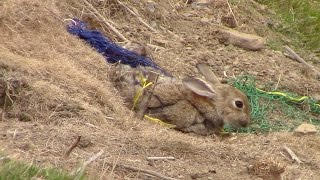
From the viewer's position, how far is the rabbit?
8.18 metres

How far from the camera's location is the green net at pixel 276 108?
353 inches

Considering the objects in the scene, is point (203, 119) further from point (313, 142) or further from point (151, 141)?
point (151, 141)

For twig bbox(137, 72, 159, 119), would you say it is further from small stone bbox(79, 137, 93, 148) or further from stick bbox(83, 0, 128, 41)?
small stone bbox(79, 137, 93, 148)

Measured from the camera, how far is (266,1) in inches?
486

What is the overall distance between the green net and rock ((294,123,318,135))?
1.40ft

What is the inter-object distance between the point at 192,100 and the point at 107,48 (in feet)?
3.33

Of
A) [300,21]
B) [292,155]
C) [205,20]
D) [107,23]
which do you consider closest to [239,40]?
[205,20]

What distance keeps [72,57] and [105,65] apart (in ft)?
1.32

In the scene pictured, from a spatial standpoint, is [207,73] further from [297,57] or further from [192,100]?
[297,57]

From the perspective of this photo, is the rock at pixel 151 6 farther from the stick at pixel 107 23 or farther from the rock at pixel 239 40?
the stick at pixel 107 23

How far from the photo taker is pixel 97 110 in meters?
7.01

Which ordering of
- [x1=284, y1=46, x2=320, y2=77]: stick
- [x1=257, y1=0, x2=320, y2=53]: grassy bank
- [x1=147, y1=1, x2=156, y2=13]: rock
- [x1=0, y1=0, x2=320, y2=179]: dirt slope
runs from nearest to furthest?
1. [x1=0, y1=0, x2=320, y2=179]: dirt slope
2. [x1=147, y1=1, x2=156, y2=13]: rock
3. [x1=284, y1=46, x2=320, y2=77]: stick
4. [x1=257, y1=0, x2=320, y2=53]: grassy bank

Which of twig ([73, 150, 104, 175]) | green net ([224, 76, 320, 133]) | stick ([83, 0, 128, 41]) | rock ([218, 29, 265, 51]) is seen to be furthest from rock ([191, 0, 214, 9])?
twig ([73, 150, 104, 175])

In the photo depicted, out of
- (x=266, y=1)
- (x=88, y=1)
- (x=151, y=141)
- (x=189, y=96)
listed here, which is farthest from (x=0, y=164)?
(x=266, y=1)
